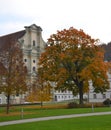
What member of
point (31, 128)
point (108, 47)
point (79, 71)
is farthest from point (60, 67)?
point (108, 47)

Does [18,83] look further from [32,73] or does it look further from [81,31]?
[32,73]

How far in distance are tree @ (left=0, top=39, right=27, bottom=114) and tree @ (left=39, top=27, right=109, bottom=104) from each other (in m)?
14.2

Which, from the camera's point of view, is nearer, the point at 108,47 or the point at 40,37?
the point at 40,37

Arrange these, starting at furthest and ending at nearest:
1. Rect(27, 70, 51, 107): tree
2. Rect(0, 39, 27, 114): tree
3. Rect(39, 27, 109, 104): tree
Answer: Rect(27, 70, 51, 107): tree → Rect(39, 27, 109, 104): tree → Rect(0, 39, 27, 114): tree

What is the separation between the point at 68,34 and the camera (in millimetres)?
54938

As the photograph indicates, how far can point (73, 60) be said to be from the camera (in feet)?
176

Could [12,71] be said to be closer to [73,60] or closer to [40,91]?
[73,60]

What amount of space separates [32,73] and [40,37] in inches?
453

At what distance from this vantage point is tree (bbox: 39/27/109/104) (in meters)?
53.5

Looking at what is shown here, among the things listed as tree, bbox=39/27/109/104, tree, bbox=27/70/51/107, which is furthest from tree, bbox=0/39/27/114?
tree, bbox=27/70/51/107

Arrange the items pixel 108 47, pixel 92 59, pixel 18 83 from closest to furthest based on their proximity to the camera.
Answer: pixel 18 83, pixel 92 59, pixel 108 47

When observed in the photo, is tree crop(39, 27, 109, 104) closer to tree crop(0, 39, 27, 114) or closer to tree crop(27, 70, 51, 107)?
tree crop(27, 70, 51, 107)

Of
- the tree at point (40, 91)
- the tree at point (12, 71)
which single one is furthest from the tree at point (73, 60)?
the tree at point (12, 71)

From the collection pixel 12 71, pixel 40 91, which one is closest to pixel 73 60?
pixel 40 91
